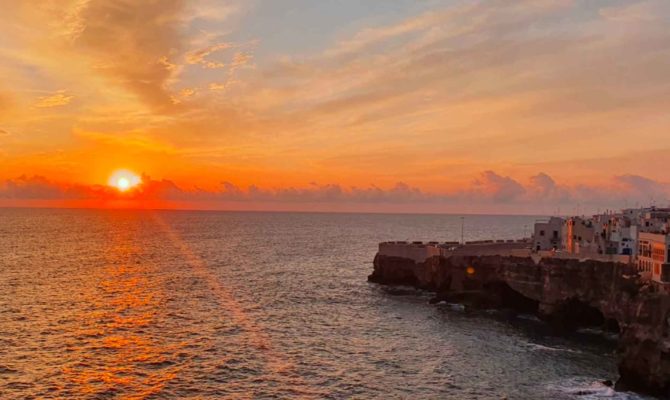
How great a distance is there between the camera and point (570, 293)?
86125 millimetres

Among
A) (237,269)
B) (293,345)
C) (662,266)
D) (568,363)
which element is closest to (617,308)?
(662,266)

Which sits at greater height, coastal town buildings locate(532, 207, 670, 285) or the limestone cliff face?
coastal town buildings locate(532, 207, 670, 285)

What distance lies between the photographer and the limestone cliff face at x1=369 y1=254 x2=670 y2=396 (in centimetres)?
5620

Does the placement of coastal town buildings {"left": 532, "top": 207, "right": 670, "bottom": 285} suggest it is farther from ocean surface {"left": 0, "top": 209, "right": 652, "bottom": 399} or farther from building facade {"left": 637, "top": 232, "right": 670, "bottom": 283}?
ocean surface {"left": 0, "top": 209, "right": 652, "bottom": 399}

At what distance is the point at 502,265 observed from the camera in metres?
99.7

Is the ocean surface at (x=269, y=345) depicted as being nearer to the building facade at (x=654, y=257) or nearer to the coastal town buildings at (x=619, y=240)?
the building facade at (x=654, y=257)

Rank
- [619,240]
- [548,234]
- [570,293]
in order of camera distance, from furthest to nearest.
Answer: [548,234] < [619,240] < [570,293]

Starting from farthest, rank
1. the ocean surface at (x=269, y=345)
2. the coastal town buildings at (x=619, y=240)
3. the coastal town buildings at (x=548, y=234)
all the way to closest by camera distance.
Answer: the coastal town buildings at (x=548, y=234), the coastal town buildings at (x=619, y=240), the ocean surface at (x=269, y=345)

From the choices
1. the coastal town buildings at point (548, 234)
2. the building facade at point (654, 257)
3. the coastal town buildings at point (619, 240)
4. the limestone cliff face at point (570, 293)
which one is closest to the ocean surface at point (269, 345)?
the limestone cliff face at point (570, 293)

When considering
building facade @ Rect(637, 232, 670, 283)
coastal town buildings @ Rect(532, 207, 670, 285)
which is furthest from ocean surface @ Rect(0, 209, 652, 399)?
coastal town buildings @ Rect(532, 207, 670, 285)

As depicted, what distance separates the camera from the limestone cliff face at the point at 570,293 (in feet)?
184

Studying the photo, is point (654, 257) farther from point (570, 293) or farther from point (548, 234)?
point (548, 234)

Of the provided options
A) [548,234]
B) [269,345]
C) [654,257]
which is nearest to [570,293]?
[654,257]

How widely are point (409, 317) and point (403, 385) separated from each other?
104ft
